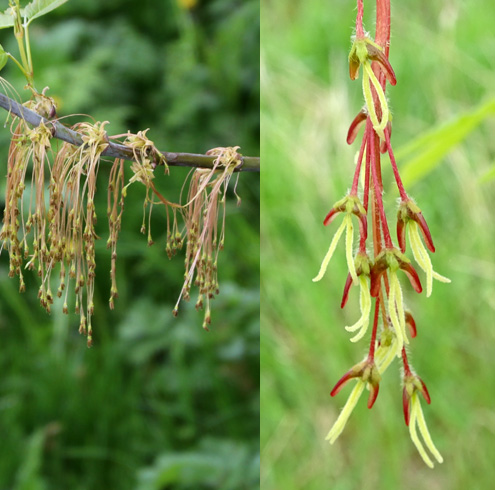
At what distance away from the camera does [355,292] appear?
88 cm

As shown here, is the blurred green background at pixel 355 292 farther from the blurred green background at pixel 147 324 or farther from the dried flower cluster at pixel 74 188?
the dried flower cluster at pixel 74 188

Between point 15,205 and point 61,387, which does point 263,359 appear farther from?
point 15,205

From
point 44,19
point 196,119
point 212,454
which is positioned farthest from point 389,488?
point 44,19

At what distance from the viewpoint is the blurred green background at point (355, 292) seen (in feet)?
2.69

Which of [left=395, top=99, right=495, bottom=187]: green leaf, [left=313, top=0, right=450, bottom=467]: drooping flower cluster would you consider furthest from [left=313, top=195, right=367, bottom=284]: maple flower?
[left=395, top=99, right=495, bottom=187]: green leaf

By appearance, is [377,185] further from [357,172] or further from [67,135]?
[67,135]

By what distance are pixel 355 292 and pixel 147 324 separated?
25 centimetres

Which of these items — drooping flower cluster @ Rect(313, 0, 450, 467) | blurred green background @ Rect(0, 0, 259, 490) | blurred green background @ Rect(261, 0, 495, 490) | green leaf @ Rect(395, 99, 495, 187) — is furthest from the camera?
blurred green background @ Rect(261, 0, 495, 490)

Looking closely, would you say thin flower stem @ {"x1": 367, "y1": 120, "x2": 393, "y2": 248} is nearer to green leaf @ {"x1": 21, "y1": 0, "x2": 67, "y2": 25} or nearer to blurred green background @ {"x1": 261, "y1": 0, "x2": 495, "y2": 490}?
green leaf @ {"x1": 21, "y1": 0, "x2": 67, "y2": 25}

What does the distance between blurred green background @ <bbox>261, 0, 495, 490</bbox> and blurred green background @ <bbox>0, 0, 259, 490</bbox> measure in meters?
0.07

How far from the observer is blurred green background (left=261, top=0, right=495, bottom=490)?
2.69 feet

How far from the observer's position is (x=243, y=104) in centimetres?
82

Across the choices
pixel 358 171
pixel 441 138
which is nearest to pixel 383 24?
pixel 358 171

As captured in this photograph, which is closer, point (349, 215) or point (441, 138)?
point (349, 215)
